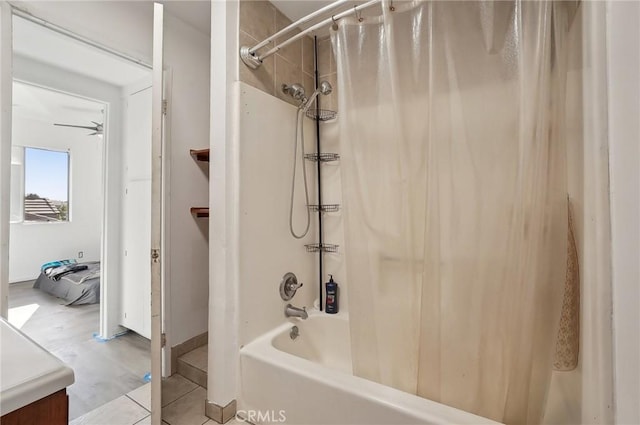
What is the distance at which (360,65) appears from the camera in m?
1.21

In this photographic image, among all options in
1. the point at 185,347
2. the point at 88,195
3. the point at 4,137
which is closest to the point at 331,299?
the point at 185,347

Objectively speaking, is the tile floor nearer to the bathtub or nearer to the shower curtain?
the bathtub

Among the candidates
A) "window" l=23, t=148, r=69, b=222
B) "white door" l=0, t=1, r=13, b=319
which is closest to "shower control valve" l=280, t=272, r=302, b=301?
"white door" l=0, t=1, r=13, b=319

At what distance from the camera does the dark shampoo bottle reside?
74.8 inches

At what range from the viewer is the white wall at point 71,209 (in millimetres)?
2096

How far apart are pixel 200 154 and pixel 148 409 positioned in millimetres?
1605

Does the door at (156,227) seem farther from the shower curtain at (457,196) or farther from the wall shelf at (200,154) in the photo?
the shower curtain at (457,196)

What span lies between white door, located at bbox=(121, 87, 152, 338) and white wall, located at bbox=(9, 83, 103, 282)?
10.6 inches

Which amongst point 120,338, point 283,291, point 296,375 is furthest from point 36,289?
point 296,375

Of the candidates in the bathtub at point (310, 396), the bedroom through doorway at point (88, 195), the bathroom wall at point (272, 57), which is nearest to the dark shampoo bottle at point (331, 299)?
the bathtub at point (310, 396)

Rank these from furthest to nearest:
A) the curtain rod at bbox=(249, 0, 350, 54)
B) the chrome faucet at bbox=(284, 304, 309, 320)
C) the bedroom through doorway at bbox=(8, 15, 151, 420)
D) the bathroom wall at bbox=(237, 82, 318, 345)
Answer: the chrome faucet at bbox=(284, 304, 309, 320)
the bedroom through doorway at bbox=(8, 15, 151, 420)
the bathroom wall at bbox=(237, 82, 318, 345)
the curtain rod at bbox=(249, 0, 350, 54)

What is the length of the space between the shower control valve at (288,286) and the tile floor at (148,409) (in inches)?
27.1

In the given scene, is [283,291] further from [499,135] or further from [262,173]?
[499,135]

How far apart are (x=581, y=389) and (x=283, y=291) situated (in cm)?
140
